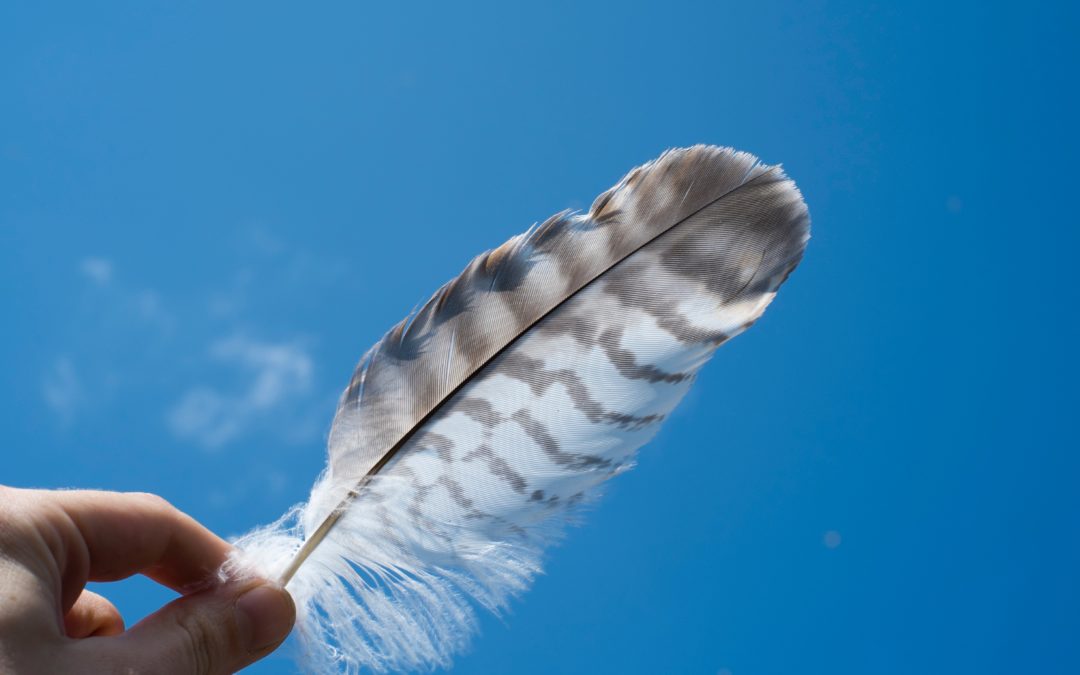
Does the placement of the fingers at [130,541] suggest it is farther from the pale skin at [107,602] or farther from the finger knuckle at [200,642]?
the finger knuckle at [200,642]

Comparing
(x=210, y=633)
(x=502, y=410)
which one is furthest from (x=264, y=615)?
(x=502, y=410)

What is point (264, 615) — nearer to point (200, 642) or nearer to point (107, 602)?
point (200, 642)

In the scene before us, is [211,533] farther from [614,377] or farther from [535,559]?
[614,377]

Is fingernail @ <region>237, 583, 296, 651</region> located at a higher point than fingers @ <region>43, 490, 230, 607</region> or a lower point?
lower

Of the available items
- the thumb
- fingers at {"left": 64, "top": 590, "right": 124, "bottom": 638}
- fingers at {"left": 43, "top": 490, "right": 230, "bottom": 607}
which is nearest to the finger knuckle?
the thumb

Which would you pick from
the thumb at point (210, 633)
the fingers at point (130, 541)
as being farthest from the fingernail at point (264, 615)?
the fingers at point (130, 541)

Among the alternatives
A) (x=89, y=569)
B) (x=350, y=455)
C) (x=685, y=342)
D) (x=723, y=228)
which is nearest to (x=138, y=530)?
(x=89, y=569)

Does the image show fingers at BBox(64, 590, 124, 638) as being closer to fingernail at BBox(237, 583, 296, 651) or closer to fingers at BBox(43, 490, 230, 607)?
fingers at BBox(43, 490, 230, 607)
